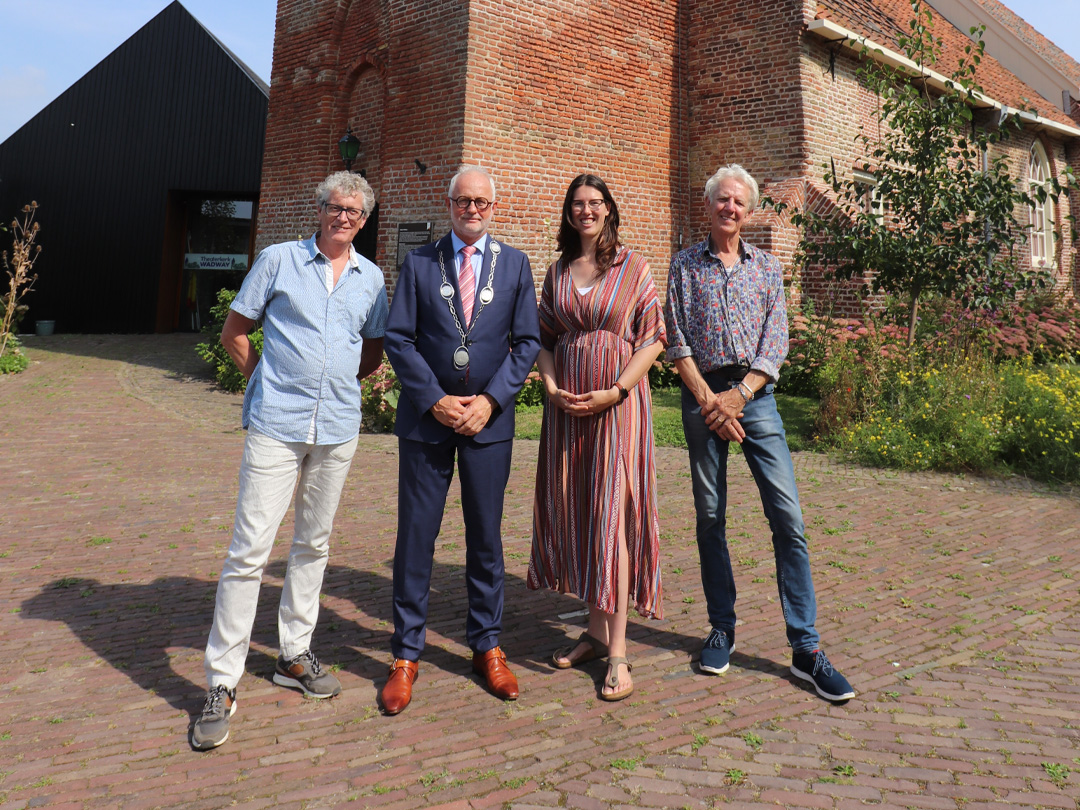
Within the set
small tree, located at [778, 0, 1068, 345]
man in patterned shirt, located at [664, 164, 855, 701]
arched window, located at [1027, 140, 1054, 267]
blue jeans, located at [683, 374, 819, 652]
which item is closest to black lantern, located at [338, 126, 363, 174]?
small tree, located at [778, 0, 1068, 345]

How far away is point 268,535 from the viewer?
3031mm

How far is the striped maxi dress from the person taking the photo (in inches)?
132

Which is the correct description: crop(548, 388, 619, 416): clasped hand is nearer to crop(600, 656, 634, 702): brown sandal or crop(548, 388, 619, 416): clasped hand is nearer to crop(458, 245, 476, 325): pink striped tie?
crop(458, 245, 476, 325): pink striped tie

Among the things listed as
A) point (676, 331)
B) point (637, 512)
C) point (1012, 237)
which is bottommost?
point (637, 512)

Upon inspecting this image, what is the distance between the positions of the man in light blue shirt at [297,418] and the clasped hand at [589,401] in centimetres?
88

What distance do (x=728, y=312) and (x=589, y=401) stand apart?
73 cm

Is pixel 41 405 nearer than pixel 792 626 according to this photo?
No

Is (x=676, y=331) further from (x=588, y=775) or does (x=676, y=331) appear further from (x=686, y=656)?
(x=588, y=775)

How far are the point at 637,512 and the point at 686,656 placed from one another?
2.46 ft

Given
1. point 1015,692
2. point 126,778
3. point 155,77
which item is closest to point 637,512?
point 1015,692

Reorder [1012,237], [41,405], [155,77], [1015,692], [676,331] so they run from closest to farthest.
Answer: [1015,692], [676,331], [1012,237], [41,405], [155,77]

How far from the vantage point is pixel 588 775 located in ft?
8.53

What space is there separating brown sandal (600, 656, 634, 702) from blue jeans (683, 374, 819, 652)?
22.3 inches

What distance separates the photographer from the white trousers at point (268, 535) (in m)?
2.98
